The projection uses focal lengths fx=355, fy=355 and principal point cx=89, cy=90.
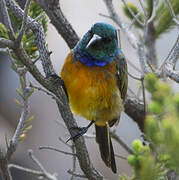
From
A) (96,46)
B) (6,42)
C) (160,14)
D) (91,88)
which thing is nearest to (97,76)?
(91,88)

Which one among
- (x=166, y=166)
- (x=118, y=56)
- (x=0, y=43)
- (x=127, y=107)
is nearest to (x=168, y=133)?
(x=166, y=166)

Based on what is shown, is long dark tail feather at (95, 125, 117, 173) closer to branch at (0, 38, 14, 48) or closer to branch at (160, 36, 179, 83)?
branch at (160, 36, 179, 83)

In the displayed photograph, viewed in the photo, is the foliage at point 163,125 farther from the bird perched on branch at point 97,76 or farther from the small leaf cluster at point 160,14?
the small leaf cluster at point 160,14

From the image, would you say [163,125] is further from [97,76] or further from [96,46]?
[96,46]

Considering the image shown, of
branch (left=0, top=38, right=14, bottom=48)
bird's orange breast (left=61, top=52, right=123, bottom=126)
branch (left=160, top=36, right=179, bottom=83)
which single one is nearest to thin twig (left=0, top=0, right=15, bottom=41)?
branch (left=0, top=38, right=14, bottom=48)

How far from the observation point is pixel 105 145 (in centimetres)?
325

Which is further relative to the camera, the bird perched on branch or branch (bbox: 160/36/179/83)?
the bird perched on branch

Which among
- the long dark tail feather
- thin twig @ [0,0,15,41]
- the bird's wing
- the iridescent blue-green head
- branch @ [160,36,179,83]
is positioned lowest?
the long dark tail feather

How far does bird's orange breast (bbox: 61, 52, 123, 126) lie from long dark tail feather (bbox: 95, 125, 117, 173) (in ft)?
1.09

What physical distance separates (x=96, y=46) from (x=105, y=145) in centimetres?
92

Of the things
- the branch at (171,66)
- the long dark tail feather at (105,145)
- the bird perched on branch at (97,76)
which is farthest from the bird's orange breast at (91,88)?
the branch at (171,66)

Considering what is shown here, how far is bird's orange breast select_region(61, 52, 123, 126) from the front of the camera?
9.21ft

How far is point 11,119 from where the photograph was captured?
6379 millimetres

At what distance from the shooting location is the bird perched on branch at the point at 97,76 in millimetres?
2820
